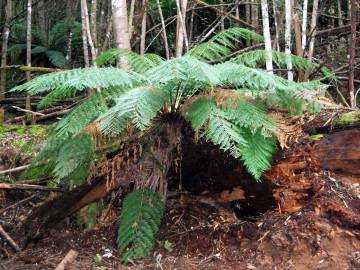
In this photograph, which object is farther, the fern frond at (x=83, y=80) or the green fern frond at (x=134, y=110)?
the fern frond at (x=83, y=80)

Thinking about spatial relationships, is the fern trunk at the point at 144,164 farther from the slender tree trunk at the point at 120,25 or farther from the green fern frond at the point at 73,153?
the slender tree trunk at the point at 120,25

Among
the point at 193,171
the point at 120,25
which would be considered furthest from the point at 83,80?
the point at 120,25

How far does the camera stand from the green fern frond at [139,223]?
10.4 feet

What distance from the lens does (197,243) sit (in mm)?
3326

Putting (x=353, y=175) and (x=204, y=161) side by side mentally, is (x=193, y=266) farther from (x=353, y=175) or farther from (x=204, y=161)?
(x=353, y=175)

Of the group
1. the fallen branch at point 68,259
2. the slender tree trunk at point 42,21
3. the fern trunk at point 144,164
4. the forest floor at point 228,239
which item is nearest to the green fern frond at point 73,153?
the fern trunk at point 144,164

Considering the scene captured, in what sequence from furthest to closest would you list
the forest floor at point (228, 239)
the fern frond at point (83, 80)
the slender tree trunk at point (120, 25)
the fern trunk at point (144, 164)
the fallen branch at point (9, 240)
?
1. the slender tree trunk at point (120, 25)
2. the fallen branch at point (9, 240)
3. the fern trunk at point (144, 164)
4. the forest floor at point (228, 239)
5. the fern frond at point (83, 80)

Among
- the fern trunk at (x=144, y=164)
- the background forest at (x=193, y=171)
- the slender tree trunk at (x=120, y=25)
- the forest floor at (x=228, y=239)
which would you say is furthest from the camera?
the slender tree trunk at (x=120, y=25)

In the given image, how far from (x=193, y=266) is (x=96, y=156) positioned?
1.04 m

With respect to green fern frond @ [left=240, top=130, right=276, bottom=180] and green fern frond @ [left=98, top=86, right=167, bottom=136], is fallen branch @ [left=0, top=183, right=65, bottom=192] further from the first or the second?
green fern frond @ [left=240, top=130, right=276, bottom=180]

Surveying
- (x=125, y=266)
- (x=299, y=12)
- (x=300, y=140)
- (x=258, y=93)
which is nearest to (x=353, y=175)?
(x=300, y=140)

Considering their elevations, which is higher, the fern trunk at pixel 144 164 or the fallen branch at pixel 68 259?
the fern trunk at pixel 144 164

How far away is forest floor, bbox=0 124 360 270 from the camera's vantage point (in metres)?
2.98

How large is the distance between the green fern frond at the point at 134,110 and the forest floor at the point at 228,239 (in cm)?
103
